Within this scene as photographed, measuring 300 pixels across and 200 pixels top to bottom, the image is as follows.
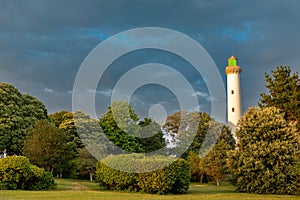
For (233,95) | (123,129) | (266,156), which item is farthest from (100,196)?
(233,95)

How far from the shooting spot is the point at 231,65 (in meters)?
51.8

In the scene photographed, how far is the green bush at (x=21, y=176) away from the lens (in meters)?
24.4

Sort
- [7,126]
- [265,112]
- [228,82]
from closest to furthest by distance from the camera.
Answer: [265,112]
[7,126]
[228,82]

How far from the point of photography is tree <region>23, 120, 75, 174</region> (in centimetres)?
3166

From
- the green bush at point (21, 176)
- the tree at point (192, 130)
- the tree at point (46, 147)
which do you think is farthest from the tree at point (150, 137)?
the green bush at point (21, 176)

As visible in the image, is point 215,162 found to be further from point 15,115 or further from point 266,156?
point 15,115

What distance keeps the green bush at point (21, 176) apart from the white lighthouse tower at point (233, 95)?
29784 mm

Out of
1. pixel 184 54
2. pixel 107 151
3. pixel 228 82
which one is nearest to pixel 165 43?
pixel 184 54

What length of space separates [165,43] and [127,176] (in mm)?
11157

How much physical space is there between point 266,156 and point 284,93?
9.34 m

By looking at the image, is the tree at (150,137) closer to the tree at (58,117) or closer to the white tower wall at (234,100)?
the white tower wall at (234,100)

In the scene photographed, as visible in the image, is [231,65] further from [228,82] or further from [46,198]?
[46,198]

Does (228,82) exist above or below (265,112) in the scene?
above

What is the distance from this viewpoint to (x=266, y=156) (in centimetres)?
2638
